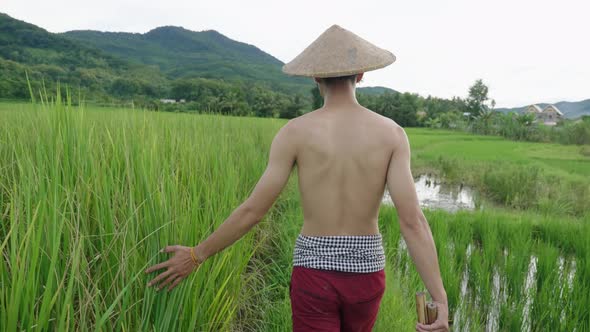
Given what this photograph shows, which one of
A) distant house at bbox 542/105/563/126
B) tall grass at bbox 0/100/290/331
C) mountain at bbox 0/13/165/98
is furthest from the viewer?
distant house at bbox 542/105/563/126

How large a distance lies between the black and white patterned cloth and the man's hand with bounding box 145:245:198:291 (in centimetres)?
45

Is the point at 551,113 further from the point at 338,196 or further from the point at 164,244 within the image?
the point at 164,244

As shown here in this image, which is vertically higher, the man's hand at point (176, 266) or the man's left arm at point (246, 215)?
the man's left arm at point (246, 215)

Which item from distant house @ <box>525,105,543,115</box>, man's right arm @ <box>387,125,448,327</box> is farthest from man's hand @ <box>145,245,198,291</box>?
distant house @ <box>525,105,543,115</box>

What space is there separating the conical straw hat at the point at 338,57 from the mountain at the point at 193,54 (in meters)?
89.7

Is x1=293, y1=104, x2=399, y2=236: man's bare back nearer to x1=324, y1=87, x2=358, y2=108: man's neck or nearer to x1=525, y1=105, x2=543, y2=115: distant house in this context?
x1=324, y1=87, x2=358, y2=108: man's neck

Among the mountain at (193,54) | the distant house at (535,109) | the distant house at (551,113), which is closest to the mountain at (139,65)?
the mountain at (193,54)

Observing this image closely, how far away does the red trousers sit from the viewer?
151 centimetres

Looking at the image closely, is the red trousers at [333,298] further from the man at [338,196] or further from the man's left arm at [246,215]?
the man's left arm at [246,215]

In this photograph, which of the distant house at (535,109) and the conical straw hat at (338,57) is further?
the distant house at (535,109)

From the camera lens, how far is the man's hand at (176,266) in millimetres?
1375

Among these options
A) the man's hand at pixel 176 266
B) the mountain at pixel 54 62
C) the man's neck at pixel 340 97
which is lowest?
the man's hand at pixel 176 266

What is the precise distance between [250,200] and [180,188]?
85 centimetres

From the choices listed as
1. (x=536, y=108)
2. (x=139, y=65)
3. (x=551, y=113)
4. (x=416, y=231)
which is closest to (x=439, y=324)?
(x=416, y=231)
